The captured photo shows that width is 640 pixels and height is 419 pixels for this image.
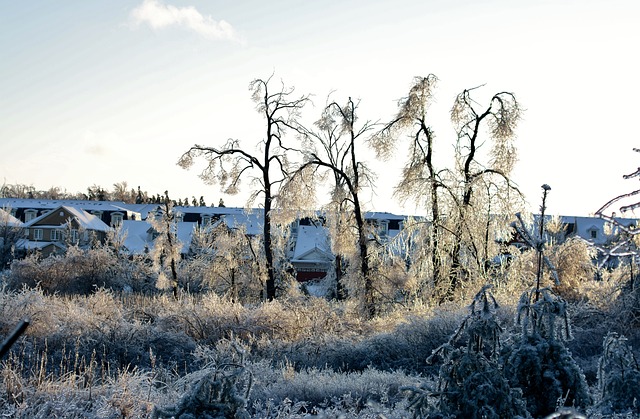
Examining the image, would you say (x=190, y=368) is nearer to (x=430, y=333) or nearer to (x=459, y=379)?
(x=430, y=333)

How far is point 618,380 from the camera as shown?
5148 millimetres

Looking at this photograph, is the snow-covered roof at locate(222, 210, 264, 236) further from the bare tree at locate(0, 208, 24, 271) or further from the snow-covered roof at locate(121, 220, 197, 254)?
the bare tree at locate(0, 208, 24, 271)

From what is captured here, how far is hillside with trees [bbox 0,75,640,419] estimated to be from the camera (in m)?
4.15

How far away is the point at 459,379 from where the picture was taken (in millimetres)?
3674

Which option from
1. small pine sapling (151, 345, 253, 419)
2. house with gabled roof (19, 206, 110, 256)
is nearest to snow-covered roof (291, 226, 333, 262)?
house with gabled roof (19, 206, 110, 256)

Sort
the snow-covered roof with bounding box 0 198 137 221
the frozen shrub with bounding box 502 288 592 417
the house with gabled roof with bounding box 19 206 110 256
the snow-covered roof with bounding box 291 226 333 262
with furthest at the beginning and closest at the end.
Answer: the snow-covered roof with bounding box 0 198 137 221
the house with gabled roof with bounding box 19 206 110 256
the snow-covered roof with bounding box 291 226 333 262
the frozen shrub with bounding box 502 288 592 417

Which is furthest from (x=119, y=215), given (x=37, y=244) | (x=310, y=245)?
(x=310, y=245)

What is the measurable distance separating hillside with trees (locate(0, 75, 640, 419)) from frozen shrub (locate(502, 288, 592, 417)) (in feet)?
0.03

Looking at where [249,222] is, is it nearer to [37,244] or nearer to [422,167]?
[422,167]

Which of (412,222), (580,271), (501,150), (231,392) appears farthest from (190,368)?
(580,271)

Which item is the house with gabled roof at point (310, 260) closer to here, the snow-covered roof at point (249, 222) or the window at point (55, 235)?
the snow-covered roof at point (249, 222)

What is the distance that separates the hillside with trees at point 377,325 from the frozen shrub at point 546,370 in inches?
0.4

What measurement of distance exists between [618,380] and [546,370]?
140 centimetres

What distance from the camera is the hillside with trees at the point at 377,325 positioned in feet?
13.6
